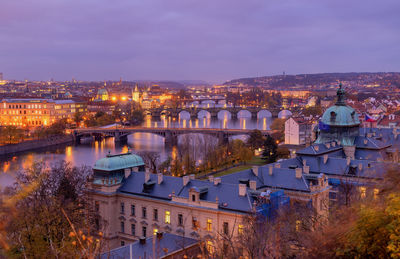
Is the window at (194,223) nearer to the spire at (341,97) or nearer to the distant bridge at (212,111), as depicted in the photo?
the spire at (341,97)

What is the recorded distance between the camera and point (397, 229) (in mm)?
6320

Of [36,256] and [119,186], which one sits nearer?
[36,256]

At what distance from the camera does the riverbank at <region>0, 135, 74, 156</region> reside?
180 feet

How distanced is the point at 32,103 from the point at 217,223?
3329 inches

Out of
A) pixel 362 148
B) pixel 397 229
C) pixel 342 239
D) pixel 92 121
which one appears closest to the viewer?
pixel 397 229

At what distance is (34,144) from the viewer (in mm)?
59719

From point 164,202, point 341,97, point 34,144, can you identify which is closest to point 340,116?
point 341,97

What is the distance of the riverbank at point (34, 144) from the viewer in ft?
180

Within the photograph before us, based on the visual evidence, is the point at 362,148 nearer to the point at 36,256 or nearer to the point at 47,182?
the point at 47,182

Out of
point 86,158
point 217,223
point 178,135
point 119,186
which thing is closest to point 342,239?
point 217,223

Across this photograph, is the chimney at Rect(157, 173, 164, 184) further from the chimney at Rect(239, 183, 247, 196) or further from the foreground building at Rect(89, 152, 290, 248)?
the chimney at Rect(239, 183, 247, 196)

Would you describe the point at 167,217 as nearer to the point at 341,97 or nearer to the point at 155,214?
the point at 155,214

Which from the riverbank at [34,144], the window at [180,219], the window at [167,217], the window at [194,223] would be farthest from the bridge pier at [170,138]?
the window at [194,223]

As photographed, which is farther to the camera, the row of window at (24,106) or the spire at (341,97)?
the row of window at (24,106)
